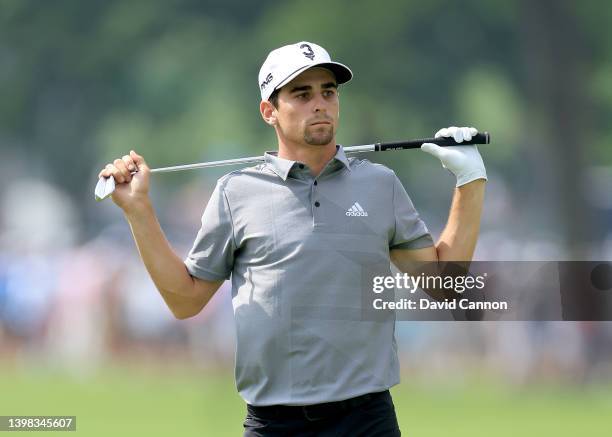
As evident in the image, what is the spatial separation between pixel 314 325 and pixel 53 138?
2168cm

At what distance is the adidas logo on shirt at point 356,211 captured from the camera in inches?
190

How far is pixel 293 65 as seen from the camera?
16.2 ft

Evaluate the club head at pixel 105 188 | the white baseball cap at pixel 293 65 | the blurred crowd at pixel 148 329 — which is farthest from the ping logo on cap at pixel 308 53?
the blurred crowd at pixel 148 329

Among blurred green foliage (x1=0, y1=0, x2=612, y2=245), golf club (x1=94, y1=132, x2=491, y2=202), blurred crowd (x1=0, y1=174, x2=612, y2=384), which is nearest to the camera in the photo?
golf club (x1=94, y1=132, x2=491, y2=202)

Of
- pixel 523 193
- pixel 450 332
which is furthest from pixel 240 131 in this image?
pixel 450 332

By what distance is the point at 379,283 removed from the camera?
4836 mm

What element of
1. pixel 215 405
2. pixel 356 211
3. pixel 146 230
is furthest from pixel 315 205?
pixel 215 405

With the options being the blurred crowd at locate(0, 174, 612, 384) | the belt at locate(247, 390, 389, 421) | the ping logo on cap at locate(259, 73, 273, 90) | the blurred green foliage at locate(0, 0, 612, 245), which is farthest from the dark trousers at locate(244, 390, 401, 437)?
the blurred green foliage at locate(0, 0, 612, 245)

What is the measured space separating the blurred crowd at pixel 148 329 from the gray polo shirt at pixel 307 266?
455 inches

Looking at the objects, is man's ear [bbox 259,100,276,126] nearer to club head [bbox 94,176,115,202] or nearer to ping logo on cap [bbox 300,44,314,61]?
ping logo on cap [bbox 300,44,314,61]

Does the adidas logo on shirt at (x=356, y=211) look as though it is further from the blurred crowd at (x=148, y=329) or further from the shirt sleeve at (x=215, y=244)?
the blurred crowd at (x=148, y=329)

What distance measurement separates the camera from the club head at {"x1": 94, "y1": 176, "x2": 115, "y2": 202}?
15.9ft

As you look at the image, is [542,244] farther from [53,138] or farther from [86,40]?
[53,138]

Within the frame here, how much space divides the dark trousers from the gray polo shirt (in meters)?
0.05
